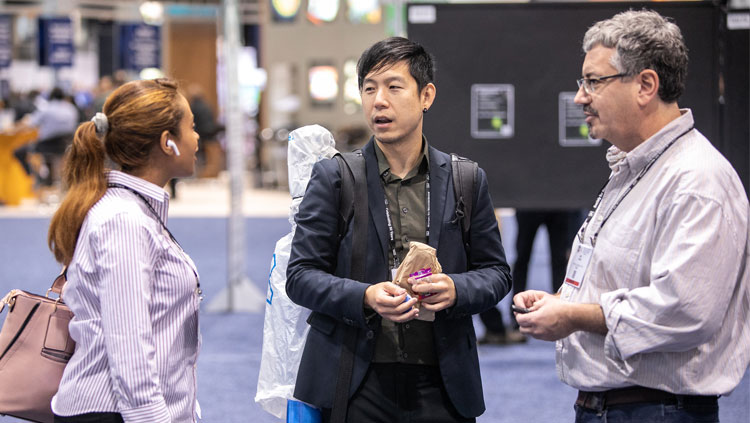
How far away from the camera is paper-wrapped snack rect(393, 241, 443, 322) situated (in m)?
2.00

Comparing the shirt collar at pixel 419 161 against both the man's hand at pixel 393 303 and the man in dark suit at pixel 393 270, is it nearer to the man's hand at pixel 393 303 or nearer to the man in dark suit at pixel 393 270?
the man in dark suit at pixel 393 270

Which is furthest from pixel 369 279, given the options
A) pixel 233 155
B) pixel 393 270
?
pixel 233 155

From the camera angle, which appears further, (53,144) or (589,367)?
(53,144)

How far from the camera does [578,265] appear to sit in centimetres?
204

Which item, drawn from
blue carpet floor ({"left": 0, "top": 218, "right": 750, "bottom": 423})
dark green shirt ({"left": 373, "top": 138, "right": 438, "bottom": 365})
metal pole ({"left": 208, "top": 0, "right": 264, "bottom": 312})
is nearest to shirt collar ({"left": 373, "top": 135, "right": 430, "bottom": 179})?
dark green shirt ({"left": 373, "top": 138, "right": 438, "bottom": 365})

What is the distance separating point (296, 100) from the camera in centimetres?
1725

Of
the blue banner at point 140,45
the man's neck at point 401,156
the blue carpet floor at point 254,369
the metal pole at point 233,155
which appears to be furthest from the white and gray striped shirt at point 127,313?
the blue banner at point 140,45

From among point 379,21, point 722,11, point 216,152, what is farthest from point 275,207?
point 722,11

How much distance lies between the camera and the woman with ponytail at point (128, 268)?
1912mm

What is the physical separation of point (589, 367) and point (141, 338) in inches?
38.4

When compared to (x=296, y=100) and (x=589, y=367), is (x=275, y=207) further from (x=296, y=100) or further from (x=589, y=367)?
(x=589, y=367)

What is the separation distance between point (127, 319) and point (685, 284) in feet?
3.80

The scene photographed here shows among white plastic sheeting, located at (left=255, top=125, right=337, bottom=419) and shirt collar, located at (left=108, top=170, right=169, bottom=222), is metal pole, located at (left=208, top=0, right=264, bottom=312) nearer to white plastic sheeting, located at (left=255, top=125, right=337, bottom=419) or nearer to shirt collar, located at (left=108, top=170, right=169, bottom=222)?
white plastic sheeting, located at (left=255, top=125, right=337, bottom=419)

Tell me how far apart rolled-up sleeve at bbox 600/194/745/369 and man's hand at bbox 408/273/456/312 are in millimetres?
410
